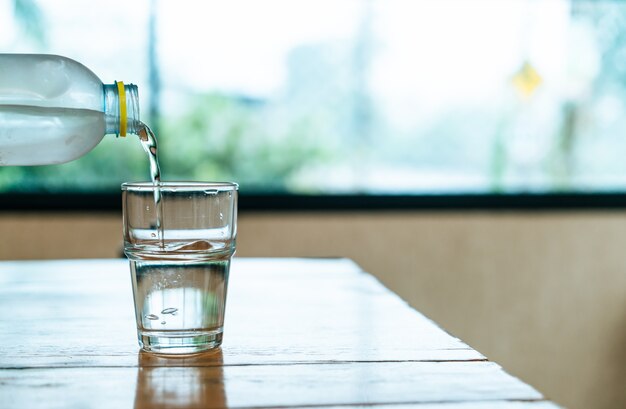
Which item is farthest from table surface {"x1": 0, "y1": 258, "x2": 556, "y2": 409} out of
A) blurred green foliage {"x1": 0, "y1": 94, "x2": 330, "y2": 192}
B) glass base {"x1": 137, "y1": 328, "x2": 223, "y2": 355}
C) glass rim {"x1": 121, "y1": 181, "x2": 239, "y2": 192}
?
blurred green foliage {"x1": 0, "y1": 94, "x2": 330, "y2": 192}

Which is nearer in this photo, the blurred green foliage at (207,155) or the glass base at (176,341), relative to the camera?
the glass base at (176,341)

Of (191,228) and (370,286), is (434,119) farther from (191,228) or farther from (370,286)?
(191,228)

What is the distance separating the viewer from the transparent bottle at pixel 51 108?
0.93 meters

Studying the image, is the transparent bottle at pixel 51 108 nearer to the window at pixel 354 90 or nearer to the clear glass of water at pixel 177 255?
the clear glass of water at pixel 177 255

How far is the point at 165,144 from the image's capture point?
2613mm

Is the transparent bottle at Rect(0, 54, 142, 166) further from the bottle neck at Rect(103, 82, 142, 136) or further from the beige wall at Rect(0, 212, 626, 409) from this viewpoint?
the beige wall at Rect(0, 212, 626, 409)

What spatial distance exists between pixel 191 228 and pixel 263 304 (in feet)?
1.14

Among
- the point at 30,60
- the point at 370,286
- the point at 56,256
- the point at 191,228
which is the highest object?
the point at 30,60

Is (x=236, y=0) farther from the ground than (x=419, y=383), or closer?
farther from the ground

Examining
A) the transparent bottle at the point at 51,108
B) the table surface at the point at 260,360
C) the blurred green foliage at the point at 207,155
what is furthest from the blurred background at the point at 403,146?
the transparent bottle at the point at 51,108

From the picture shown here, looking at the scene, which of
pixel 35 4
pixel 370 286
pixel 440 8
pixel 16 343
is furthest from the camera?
pixel 440 8

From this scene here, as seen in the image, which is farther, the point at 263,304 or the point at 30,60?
the point at 263,304

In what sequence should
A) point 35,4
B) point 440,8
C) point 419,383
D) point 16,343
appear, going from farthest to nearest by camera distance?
point 440,8 → point 35,4 → point 16,343 → point 419,383

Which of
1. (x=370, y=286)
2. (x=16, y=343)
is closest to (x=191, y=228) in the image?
(x=16, y=343)
